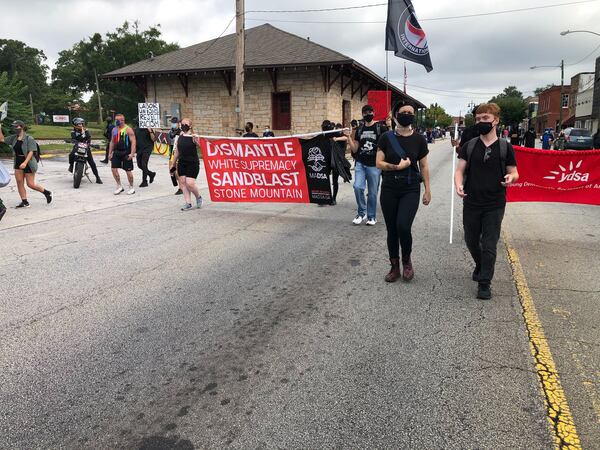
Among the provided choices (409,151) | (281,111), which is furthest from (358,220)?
(281,111)

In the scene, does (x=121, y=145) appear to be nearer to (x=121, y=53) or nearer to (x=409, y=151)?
(x=409, y=151)

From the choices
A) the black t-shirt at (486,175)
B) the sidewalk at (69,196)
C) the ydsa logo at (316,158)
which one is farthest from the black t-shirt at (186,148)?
the black t-shirt at (486,175)

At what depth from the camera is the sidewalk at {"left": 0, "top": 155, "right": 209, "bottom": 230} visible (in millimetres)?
9055

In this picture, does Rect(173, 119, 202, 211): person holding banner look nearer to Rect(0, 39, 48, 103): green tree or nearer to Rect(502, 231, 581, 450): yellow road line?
Rect(502, 231, 581, 450): yellow road line

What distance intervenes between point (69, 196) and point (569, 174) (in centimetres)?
1028

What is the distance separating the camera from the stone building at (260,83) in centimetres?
2500

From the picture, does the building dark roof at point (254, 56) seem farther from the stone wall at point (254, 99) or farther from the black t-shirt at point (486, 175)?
the black t-shirt at point (486, 175)

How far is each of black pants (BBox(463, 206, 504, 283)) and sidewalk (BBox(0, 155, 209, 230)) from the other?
21.2 feet

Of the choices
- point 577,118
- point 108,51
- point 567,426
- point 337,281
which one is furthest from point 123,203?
point 577,118

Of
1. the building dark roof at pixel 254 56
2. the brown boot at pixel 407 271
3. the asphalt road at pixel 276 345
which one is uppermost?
the building dark roof at pixel 254 56

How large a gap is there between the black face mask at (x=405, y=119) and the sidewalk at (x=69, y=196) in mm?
5956

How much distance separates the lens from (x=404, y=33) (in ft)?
37.0

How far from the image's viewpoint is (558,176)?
712 centimetres

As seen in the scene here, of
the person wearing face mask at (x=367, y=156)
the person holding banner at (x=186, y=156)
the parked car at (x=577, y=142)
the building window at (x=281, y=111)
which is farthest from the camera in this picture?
the parked car at (x=577, y=142)
